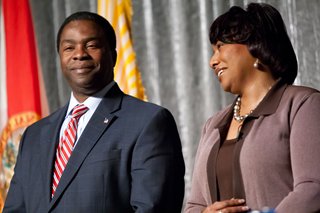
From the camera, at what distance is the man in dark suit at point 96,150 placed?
255 centimetres

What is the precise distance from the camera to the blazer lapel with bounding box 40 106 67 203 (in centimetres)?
268

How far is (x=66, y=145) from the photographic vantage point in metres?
2.71

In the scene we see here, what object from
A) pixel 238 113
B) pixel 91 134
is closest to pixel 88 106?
pixel 91 134

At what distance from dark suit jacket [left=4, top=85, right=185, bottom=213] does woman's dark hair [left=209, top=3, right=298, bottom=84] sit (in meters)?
0.41

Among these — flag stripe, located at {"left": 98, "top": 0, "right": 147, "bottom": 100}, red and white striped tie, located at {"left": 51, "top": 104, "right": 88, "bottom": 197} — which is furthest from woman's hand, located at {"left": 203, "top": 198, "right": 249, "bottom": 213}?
flag stripe, located at {"left": 98, "top": 0, "right": 147, "bottom": 100}

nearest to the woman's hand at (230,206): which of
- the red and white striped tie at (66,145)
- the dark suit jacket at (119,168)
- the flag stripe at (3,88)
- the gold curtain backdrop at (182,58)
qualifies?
the dark suit jacket at (119,168)

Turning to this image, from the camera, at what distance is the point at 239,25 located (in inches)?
98.2

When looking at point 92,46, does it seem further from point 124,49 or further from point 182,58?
point 124,49

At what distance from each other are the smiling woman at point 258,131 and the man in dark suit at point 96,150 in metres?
0.14

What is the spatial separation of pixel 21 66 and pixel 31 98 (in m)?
0.21

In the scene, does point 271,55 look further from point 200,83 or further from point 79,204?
point 200,83

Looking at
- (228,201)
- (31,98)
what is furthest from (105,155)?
(31,98)

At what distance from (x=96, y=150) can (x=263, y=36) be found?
709mm

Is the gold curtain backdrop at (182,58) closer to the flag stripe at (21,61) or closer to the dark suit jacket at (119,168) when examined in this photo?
the flag stripe at (21,61)
